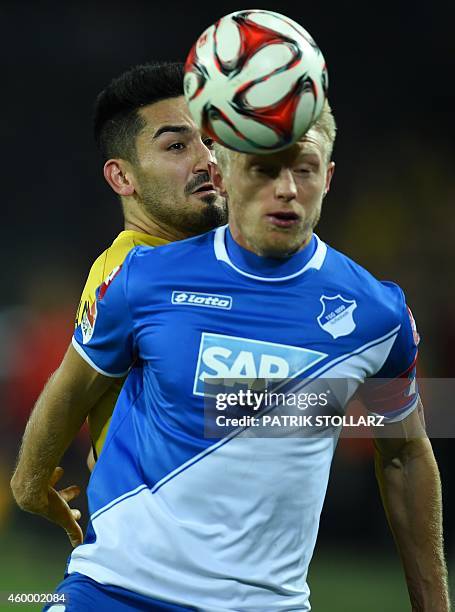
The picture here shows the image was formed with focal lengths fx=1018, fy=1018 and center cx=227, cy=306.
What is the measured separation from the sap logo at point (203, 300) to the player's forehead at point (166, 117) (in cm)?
115

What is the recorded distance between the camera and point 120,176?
3883 millimetres

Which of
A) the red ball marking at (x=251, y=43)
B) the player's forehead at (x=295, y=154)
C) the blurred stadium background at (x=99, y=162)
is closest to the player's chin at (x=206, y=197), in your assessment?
the player's forehead at (x=295, y=154)

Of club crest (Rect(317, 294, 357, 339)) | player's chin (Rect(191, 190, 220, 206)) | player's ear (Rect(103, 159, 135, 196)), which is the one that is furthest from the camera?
player's ear (Rect(103, 159, 135, 196))

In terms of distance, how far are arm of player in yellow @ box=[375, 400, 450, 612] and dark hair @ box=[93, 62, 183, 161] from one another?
1.54 metres

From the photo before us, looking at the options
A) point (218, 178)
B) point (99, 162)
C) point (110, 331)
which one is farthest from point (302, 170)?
point (99, 162)

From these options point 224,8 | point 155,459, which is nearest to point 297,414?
point 155,459

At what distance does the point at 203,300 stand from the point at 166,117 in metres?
1.27

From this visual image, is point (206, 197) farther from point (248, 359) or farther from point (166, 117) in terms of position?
point (248, 359)

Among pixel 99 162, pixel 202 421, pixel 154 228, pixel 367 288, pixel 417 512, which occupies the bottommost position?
pixel 417 512

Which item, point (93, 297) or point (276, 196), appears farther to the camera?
point (93, 297)

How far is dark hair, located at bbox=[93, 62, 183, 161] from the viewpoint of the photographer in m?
3.79

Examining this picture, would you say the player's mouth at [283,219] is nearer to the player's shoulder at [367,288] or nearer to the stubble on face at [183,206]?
the player's shoulder at [367,288]

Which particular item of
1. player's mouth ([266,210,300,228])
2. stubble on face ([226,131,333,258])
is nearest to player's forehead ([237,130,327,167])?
stubble on face ([226,131,333,258])

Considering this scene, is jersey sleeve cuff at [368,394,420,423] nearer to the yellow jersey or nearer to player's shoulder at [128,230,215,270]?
player's shoulder at [128,230,215,270]
